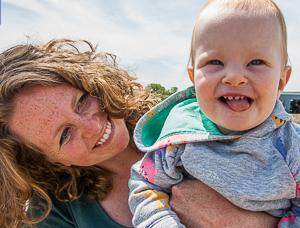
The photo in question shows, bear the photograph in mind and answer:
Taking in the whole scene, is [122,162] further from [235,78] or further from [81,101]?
[235,78]

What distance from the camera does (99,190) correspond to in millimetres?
2842

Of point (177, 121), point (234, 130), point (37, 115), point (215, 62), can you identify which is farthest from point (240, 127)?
point (37, 115)

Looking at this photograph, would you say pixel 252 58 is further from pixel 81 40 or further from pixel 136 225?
pixel 81 40

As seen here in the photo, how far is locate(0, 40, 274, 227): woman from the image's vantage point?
259 cm

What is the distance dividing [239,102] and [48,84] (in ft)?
3.85

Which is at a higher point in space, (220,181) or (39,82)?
(39,82)

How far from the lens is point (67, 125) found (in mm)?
2609

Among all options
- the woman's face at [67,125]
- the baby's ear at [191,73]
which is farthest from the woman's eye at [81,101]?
the baby's ear at [191,73]

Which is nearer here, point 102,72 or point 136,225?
point 136,225

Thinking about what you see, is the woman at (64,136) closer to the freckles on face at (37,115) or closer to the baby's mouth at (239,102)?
the freckles on face at (37,115)

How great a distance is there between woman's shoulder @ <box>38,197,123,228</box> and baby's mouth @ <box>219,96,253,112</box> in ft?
3.82

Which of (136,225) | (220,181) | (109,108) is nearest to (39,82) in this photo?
(109,108)

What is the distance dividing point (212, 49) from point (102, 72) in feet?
3.66

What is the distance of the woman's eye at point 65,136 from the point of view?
2.64 m
